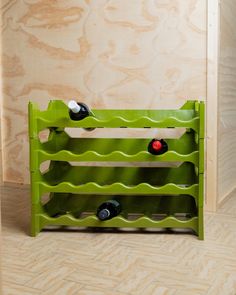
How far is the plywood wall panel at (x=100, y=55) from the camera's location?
1.93 meters

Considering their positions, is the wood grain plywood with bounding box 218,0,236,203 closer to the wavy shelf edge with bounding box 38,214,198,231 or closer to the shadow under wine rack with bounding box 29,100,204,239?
the shadow under wine rack with bounding box 29,100,204,239

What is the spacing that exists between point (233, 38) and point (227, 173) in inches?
27.7

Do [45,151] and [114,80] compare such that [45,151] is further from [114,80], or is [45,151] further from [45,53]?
[45,53]

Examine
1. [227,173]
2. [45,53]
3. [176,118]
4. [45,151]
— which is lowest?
[227,173]

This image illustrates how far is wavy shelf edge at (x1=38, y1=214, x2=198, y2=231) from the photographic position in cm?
159

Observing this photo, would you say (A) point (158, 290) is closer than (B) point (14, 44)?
Yes

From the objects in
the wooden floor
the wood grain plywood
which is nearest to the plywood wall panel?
the wood grain plywood

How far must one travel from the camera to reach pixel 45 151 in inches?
65.6

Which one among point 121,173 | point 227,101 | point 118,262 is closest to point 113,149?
point 121,173

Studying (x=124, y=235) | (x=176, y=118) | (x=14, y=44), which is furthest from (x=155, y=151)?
(x=14, y=44)

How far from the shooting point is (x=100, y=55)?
2.07 m

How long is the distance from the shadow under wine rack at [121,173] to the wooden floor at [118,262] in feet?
0.23

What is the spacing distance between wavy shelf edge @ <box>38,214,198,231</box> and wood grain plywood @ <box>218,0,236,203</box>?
19.2 inches

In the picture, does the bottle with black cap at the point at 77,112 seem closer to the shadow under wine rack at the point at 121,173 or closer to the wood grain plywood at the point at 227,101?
the shadow under wine rack at the point at 121,173
